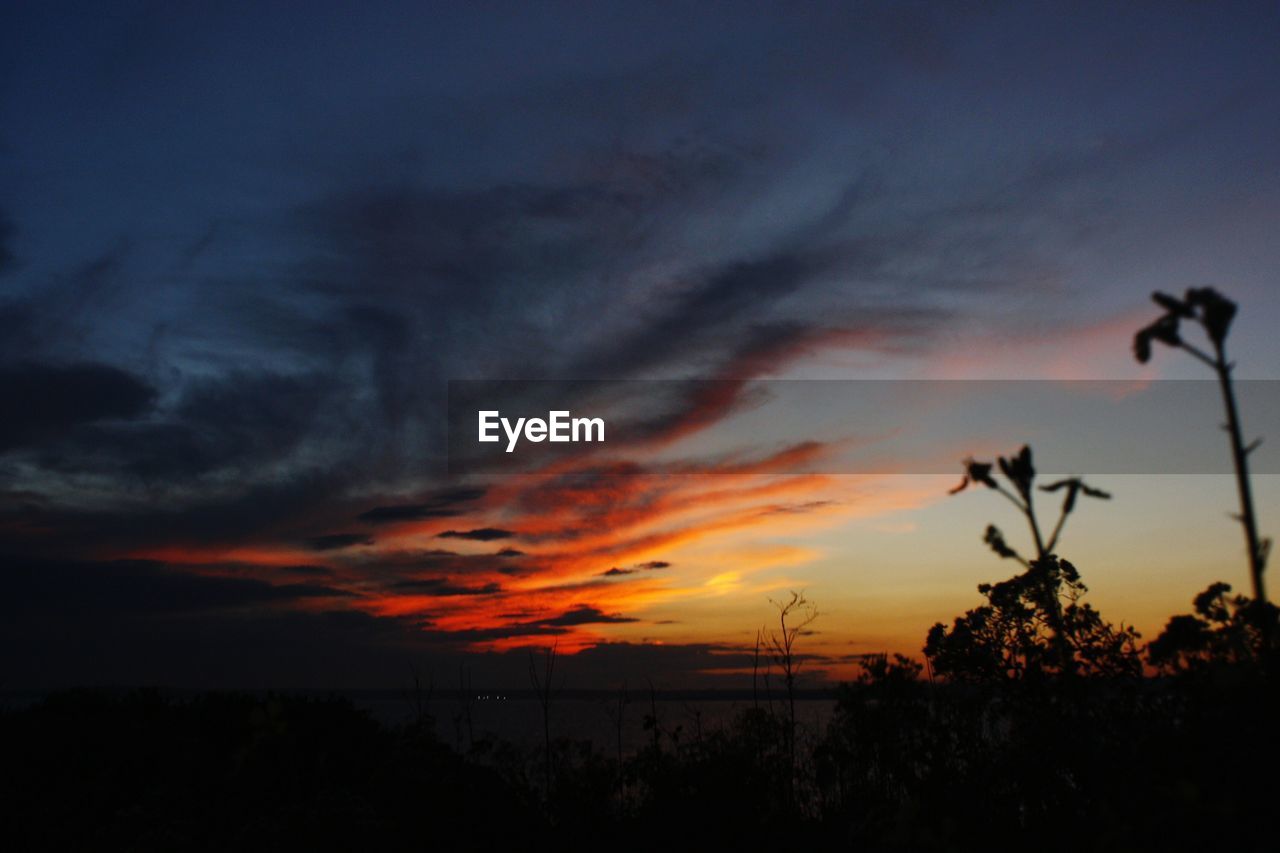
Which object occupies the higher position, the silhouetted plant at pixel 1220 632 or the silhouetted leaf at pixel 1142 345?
the silhouetted leaf at pixel 1142 345

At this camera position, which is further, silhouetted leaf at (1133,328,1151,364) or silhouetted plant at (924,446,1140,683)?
silhouetted plant at (924,446,1140,683)

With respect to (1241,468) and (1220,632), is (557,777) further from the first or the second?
(1241,468)

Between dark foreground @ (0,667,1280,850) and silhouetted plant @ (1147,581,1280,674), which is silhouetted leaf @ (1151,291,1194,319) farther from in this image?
dark foreground @ (0,667,1280,850)

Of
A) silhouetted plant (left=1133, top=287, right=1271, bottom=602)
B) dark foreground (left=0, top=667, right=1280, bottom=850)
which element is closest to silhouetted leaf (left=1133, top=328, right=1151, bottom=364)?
silhouetted plant (left=1133, top=287, right=1271, bottom=602)

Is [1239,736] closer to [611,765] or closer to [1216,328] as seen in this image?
[1216,328]

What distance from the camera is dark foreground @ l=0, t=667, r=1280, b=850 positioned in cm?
1023

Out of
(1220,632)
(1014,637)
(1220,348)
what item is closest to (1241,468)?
(1220,348)

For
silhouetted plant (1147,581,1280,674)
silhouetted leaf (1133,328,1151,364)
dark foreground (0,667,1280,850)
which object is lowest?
dark foreground (0,667,1280,850)

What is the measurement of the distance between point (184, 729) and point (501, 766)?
460 centimetres

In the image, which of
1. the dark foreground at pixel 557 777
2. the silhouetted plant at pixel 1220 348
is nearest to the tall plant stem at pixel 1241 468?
the silhouetted plant at pixel 1220 348

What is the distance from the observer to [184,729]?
13.1 metres

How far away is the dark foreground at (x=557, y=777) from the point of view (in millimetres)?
10234

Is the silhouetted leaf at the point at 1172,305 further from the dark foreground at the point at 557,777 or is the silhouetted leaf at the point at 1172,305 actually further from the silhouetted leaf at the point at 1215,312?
the dark foreground at the point at 557,777

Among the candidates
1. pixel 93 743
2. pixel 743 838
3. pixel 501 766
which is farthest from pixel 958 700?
pixel 93 743
